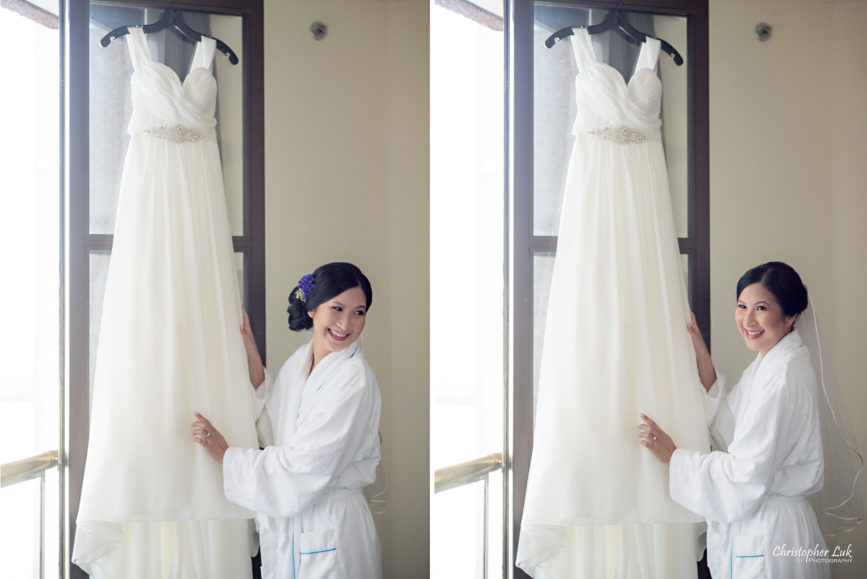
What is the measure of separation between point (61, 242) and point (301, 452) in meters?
0.45

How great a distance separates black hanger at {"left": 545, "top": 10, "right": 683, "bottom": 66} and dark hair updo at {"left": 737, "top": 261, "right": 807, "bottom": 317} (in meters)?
0.36

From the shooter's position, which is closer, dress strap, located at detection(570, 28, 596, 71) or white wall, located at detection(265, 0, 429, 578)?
white wall, located at detection(265, 0, 429, 578)

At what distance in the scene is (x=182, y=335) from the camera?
34.5 inches

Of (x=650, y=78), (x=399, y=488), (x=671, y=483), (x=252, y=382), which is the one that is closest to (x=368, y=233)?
(x=252, y=382)

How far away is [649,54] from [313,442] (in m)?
0.79

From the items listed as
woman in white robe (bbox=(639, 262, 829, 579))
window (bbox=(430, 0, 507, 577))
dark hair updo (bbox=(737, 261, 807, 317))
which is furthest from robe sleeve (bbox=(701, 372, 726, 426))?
window (bbox=(430, 0, 507, 577))

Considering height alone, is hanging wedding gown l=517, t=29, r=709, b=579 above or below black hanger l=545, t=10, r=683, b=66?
below

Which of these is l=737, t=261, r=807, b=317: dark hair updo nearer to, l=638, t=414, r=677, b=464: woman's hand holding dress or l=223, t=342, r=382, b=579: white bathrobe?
l=638, t=414, r=677, b=464: woman's hand holding dress

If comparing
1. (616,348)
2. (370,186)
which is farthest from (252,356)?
(616,348)

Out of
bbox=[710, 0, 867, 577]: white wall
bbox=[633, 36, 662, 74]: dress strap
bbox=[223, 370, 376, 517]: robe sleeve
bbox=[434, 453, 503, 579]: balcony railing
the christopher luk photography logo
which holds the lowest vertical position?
the christopher luk photography logo

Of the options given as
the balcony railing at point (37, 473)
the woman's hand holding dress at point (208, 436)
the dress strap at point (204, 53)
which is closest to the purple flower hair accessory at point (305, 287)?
the woman's hand holding dress at point (208, 436)

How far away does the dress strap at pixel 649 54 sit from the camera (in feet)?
3.33

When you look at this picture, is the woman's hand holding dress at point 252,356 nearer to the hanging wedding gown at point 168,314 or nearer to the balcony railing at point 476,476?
the hanging wedding gown at point 168,314

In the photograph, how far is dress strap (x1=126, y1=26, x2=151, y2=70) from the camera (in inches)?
35.1
